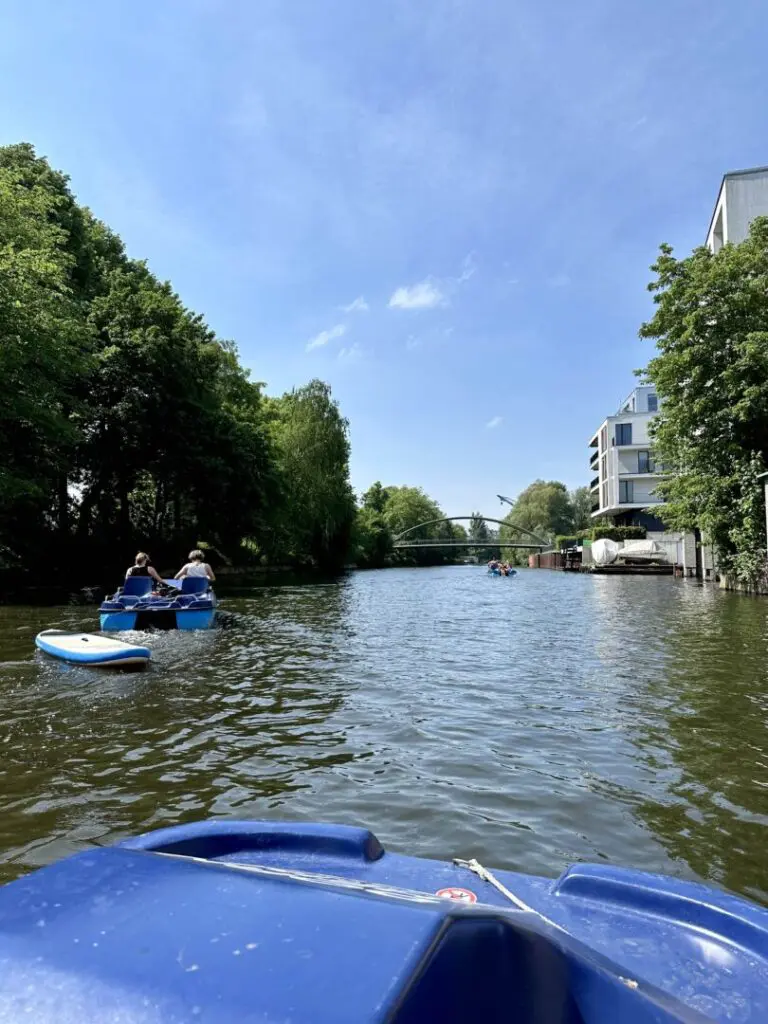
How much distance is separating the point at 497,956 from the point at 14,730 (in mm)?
6836

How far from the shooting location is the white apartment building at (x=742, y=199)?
34375 millimetres

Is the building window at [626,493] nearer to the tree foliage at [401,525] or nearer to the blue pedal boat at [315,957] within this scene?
the tree foliage at [401,525]

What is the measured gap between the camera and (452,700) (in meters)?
8.33

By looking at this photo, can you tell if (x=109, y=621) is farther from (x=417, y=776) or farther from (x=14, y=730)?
(x=417, y=776)

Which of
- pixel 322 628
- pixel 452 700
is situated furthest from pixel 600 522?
pixel 452 700

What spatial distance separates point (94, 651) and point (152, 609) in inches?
163

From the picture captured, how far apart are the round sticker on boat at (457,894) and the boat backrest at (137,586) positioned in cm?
1392

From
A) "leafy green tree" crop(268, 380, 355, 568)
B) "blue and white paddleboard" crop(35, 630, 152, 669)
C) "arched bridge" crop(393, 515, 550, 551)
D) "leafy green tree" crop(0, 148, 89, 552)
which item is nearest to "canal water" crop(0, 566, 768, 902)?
"blue and white paddleboard" crop(35, 630, 152, 669)

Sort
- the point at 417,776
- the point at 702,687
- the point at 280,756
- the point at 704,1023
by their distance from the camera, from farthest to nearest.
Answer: the point at 702,687
the point at 280,756
the point at 417,776
the point at 704,1023

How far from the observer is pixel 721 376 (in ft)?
73.8

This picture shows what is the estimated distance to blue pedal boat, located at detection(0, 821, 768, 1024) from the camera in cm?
133

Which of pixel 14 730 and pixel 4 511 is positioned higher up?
pixel 4 511

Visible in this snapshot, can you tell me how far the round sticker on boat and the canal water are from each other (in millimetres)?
1629

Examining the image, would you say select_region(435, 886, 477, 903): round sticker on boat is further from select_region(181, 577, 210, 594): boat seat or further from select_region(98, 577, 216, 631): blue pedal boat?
select_region(181, 577, 210, 594): boat seat
